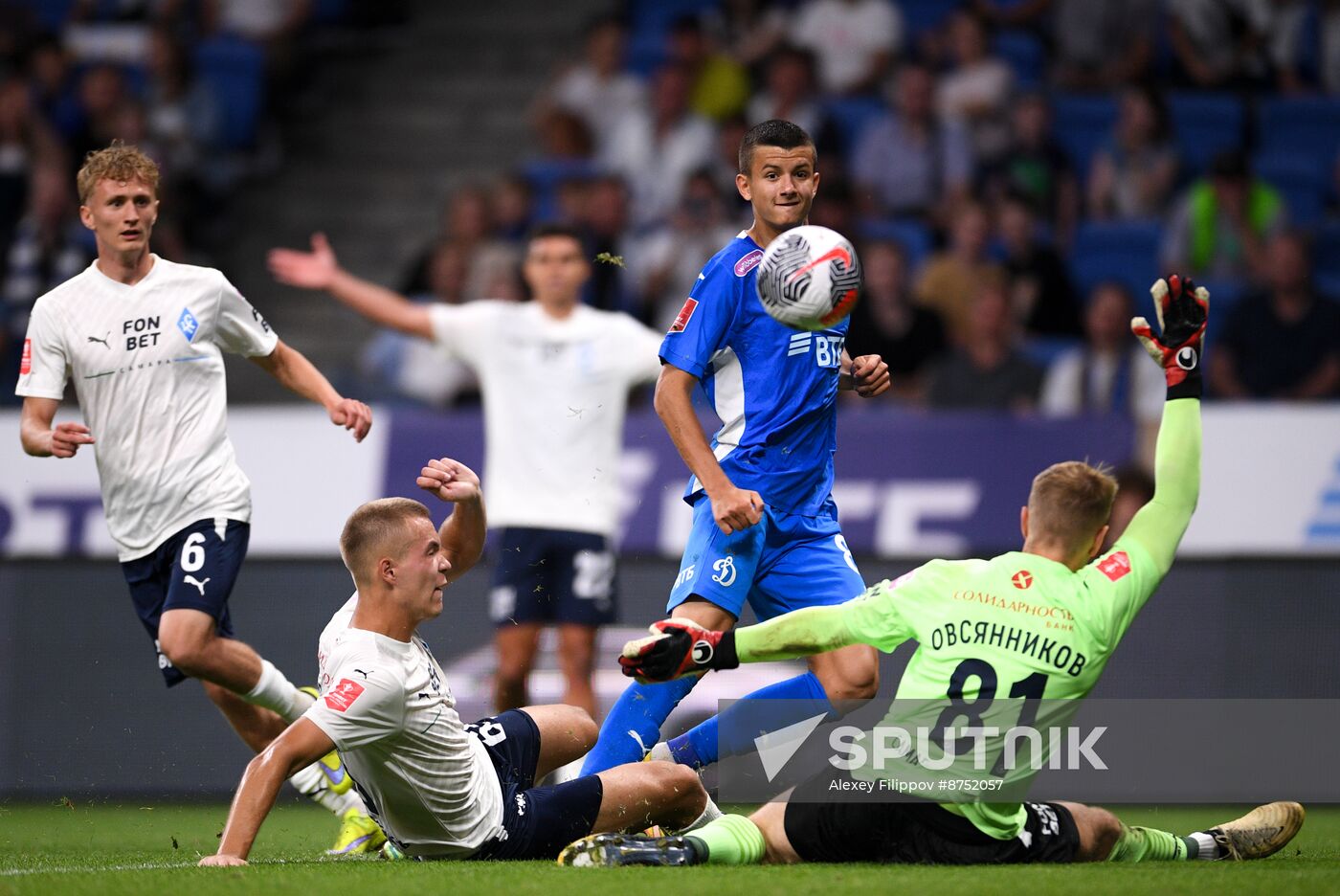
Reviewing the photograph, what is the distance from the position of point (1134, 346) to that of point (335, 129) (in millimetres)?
7988

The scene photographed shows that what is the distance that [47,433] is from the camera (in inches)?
247

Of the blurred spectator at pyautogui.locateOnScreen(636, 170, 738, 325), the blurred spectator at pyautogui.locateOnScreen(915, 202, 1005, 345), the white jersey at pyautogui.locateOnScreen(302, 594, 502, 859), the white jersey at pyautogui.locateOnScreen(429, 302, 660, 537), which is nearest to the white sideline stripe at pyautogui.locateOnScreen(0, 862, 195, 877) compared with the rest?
the white jersey at pyautogui.locateOnScreen(302, 594, 502, 859)

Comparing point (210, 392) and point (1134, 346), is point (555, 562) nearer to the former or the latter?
point (210, 392)

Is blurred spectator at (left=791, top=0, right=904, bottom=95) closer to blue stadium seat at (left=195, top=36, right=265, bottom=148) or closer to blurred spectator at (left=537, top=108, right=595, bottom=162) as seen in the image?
blurred spectator at (left=537, top=108, right=595, bottom=162)

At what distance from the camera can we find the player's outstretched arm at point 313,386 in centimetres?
662

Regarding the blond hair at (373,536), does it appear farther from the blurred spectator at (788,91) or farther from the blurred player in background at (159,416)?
the blurred spectator at (788,91)

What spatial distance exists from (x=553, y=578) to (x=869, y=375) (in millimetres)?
2642

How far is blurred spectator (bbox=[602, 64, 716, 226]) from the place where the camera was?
521 inches

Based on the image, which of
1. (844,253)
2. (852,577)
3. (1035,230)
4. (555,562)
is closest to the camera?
(844,253)

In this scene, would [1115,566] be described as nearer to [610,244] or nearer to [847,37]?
[610,244]

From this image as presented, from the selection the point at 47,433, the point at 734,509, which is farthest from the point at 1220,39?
the point at 47,433

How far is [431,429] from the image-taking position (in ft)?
32.6

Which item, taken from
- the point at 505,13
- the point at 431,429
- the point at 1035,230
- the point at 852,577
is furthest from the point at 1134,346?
the point at 505,13

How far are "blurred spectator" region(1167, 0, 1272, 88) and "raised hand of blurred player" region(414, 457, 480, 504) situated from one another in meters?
9.47
